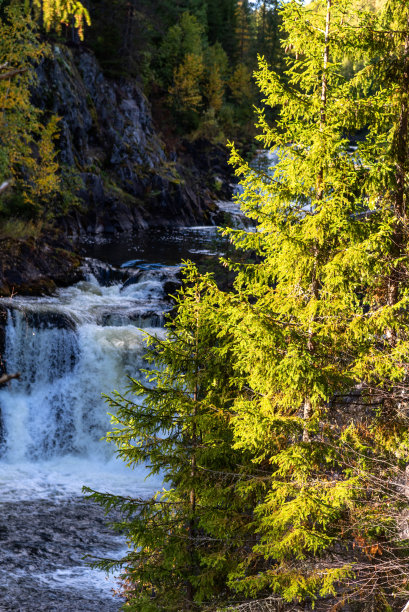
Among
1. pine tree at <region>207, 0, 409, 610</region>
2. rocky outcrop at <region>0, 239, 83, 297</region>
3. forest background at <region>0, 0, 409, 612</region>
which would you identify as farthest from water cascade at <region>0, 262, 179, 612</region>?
pine tree at <region>207, 0, 409, 610</region>

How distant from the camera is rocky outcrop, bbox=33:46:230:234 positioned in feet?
118

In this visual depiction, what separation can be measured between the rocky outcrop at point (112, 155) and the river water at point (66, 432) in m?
13.4

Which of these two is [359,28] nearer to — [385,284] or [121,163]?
[385,284]

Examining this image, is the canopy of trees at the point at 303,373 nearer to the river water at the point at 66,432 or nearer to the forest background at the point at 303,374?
the forest background at the point at 303,374

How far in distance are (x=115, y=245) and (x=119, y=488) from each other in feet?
65.6

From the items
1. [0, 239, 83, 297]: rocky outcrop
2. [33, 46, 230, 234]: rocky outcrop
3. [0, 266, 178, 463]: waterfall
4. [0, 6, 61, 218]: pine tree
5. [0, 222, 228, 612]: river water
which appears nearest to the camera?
[0, 222, 228, 612]: river water

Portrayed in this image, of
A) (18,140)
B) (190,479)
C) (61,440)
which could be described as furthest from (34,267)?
(190,479)

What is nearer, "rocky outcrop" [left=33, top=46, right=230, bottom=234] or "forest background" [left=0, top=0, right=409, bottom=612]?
"forest background" [left=0, top=0, right=409, bottom=612]

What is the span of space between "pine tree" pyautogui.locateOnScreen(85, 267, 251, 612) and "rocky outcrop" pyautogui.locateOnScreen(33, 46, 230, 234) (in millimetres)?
26633

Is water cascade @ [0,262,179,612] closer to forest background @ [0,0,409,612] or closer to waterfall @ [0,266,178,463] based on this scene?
waterfall @ [0,266,178,463]

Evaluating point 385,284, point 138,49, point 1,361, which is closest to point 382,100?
point 385,284

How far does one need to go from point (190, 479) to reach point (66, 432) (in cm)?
988

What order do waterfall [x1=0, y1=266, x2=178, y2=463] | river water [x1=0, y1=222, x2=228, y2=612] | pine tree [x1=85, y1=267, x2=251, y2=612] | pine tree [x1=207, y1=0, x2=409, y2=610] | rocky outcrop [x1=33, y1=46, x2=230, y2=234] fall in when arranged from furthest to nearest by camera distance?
rocky outcrop [x1=33, y1=46, x2=230, y2=234], waterfall [x1=0, y1=266, x2=178, y2=463], river water [x1=0, y1=222, x2=228, y2=612], pine tree [x1=85, y1=267, x2=251, y2=612], pine tree [x1=207, y1=0, x2=409, y2=610]

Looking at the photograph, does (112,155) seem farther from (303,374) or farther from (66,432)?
(303,374)
